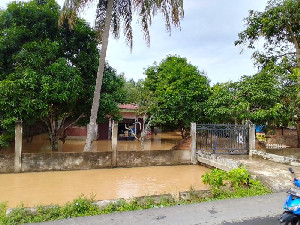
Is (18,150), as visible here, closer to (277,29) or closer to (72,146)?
(72,146)

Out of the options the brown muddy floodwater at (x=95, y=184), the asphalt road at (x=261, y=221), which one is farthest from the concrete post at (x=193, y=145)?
the asphalt road at (x=261, y=221)

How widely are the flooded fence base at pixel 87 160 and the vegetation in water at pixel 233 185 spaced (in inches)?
211

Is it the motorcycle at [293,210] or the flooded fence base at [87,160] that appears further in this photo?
the flooded fence base at [87,160]

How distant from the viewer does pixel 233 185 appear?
22.3 ft

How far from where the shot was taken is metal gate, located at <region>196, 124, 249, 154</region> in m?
12.5

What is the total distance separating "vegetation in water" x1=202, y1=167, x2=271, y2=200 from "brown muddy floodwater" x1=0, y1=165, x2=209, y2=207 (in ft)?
4.36

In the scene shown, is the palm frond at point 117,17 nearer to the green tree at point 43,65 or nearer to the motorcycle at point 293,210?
the green tree at point 43,65

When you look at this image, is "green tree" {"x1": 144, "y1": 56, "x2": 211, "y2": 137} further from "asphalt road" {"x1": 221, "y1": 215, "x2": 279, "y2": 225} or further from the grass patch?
"asphalt road" {"x1": 221, "y1": 215, "x2": 279, "y2": 225}

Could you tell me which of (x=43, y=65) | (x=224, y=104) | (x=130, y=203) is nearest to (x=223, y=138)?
(x=224, y=104)

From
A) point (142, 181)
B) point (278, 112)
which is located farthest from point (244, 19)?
point (142, 181)

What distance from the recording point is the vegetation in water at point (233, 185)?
602 centimetres

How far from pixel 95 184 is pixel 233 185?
4793mm

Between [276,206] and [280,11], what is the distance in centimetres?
1242

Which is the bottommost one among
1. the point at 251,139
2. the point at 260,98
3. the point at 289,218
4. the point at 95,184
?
the point at 95,184
